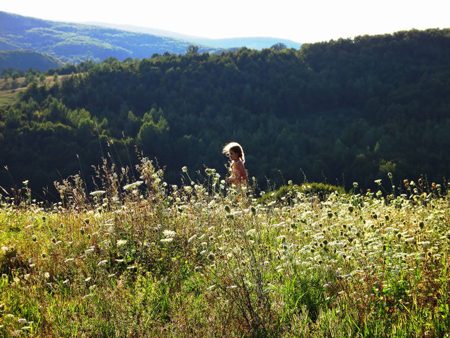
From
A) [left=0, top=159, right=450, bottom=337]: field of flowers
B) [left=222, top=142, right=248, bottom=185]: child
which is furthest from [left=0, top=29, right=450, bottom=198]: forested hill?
[left=0, top=159, right=450, bottom=337]: field of flowers

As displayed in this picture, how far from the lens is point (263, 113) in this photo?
260 feet

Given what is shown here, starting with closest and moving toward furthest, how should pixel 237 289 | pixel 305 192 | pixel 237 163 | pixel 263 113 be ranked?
pixel 237 289 → pixel 237 163 → pixel 305 192 → pixel 263 113

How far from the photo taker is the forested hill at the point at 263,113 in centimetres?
5478

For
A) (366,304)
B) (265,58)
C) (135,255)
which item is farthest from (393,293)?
(265,58)

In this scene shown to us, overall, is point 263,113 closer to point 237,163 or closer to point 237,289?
point 237,163

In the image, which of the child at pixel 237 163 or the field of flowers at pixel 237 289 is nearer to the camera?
the field of flowers at pixel 237 289

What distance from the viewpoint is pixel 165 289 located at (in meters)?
3.27

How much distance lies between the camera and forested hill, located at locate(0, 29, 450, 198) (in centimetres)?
5478

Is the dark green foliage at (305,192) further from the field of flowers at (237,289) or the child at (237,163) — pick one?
the field of flowers at (237,289)

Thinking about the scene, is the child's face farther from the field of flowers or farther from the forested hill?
the forested hill

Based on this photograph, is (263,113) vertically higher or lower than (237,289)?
lower

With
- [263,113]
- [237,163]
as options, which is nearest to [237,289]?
[237,163]

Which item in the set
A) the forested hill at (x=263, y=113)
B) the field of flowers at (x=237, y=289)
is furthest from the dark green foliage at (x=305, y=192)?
the forested hill at (x=263, y=113)

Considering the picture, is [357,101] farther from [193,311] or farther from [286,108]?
[193,311]
